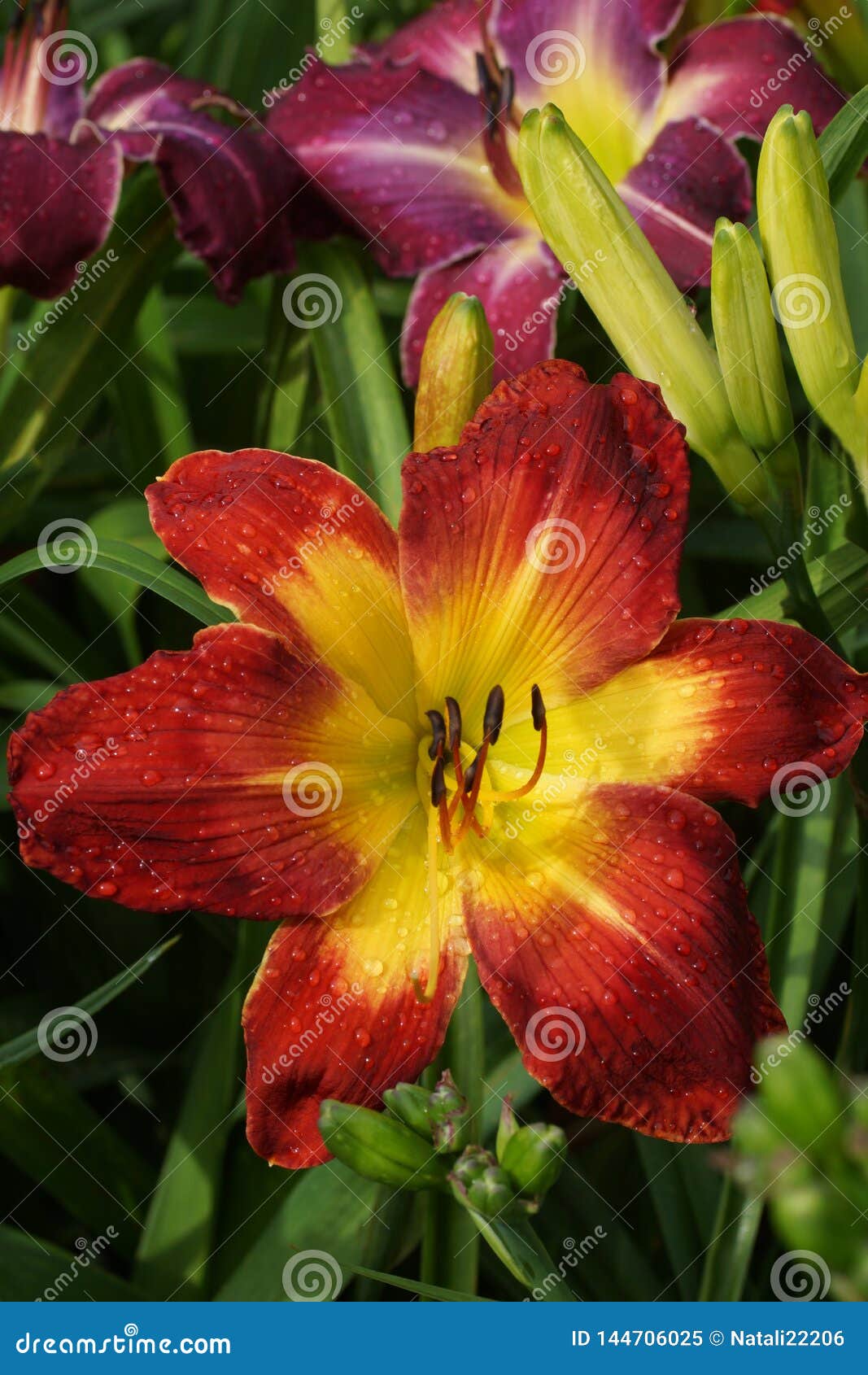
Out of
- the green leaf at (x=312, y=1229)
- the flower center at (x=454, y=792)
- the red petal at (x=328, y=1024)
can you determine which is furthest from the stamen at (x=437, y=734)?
the green leaf at (x=312, y=1229)

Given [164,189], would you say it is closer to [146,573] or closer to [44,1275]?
[146,573]

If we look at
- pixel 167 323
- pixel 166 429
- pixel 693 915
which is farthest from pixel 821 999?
→ pixel 167 323

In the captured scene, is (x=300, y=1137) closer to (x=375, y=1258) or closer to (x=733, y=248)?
(x=375, y=1258)

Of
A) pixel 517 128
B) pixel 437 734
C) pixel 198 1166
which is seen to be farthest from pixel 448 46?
pixel 198 1166

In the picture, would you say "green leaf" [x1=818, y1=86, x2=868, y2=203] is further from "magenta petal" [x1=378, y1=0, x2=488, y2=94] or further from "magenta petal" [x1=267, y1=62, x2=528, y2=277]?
"magenta petal" [x1=378, y1=0, x2=488, y2=94]

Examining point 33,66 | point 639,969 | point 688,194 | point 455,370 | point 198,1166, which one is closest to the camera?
point 639,969

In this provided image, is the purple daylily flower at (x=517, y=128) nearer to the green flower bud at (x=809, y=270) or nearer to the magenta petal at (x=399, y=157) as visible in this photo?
the magenta petal at (x=399, y=157)
